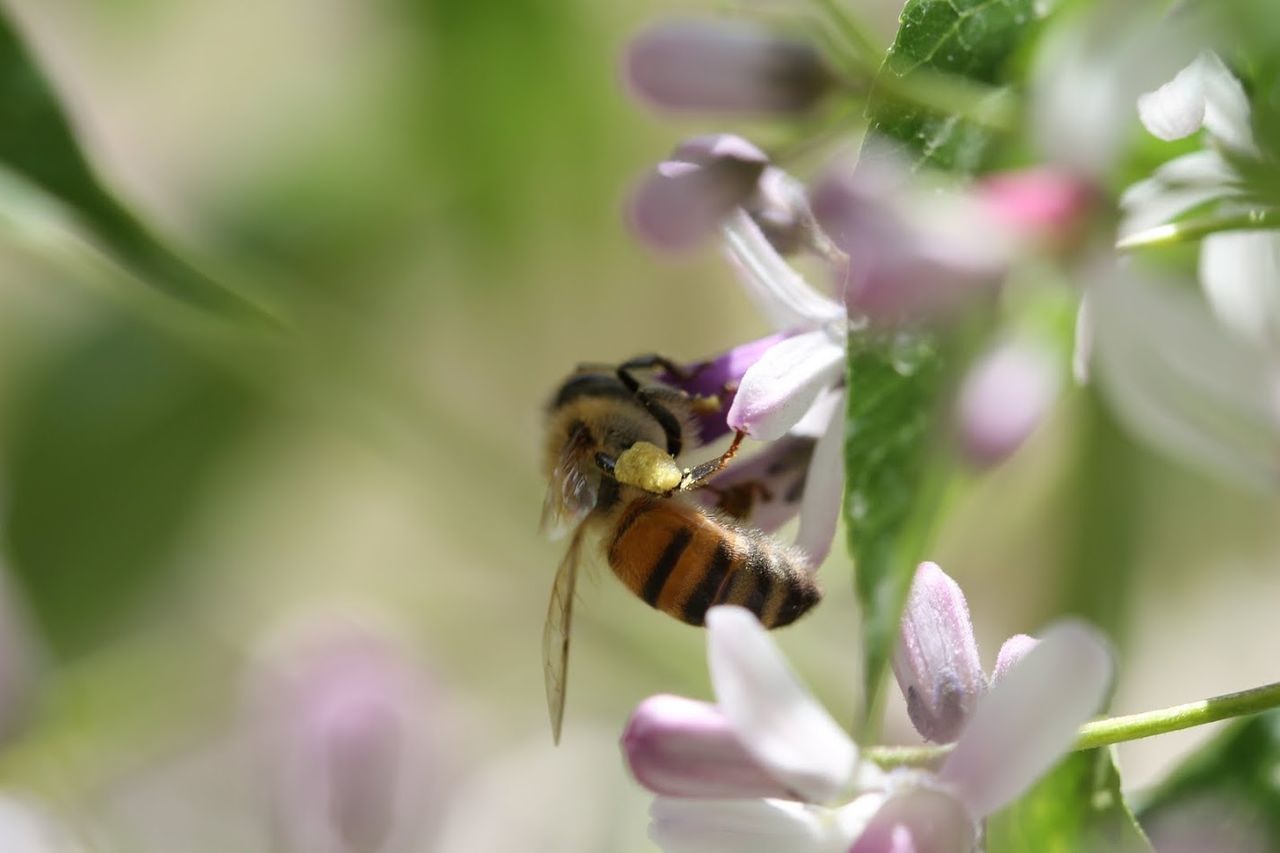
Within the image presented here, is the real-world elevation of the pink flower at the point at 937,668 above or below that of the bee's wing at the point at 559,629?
above

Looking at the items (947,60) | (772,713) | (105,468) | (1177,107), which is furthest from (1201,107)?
(105,468)

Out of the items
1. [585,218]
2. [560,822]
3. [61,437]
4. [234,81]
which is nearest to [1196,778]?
[560,822]

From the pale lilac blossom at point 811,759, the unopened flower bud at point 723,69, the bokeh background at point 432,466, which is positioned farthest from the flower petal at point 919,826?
the bokeh background at point 432,466

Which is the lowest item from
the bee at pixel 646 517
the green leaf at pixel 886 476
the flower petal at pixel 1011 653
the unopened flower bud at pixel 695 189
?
the bee at pixel 646 517

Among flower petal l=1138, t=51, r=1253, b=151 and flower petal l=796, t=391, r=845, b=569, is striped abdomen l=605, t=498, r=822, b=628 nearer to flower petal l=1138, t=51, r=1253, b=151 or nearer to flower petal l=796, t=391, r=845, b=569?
flower petal l=796, t=391, r=845, b=569

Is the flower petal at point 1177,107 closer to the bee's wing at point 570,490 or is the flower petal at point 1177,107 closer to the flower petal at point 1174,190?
the flower petal at point 1174,190
